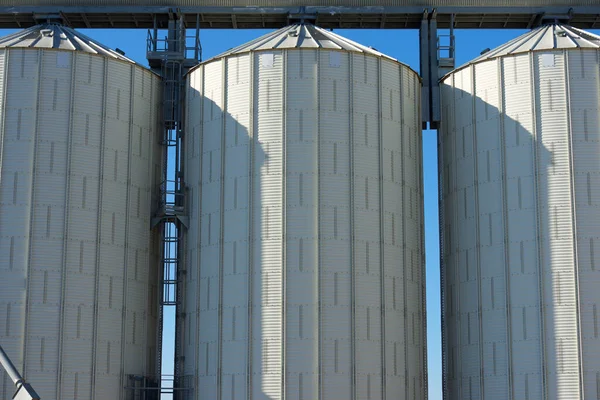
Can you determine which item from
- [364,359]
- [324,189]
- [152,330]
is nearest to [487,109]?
[324,189]

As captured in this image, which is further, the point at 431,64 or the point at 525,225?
the point at 431,64

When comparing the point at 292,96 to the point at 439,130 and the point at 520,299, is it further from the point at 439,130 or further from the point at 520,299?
the point at 520,299

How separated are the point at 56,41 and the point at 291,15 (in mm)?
15363

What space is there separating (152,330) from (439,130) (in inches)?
846

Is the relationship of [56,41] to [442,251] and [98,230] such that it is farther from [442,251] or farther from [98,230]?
[442,251]

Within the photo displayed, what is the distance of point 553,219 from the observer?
62.4m

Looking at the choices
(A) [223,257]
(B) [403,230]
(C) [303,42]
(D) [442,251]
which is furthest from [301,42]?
(D) [442,251]

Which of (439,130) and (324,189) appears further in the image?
(439,130)

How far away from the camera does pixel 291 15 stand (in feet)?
242

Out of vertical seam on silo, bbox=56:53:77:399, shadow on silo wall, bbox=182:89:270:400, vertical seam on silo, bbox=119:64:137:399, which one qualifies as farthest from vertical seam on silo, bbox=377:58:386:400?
vertical seam on silo, bbox=56:53:77:399

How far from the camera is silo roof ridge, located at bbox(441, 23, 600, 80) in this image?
66562 millimetres

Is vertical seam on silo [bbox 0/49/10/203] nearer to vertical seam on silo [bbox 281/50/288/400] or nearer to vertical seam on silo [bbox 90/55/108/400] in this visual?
vertical seam on silo [bbox 90/55/108/400]

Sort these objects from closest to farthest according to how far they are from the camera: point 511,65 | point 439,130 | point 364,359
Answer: point 364,359 < point 511,65 < point 439,130

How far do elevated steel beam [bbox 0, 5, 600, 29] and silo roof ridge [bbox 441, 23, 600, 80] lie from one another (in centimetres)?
399
